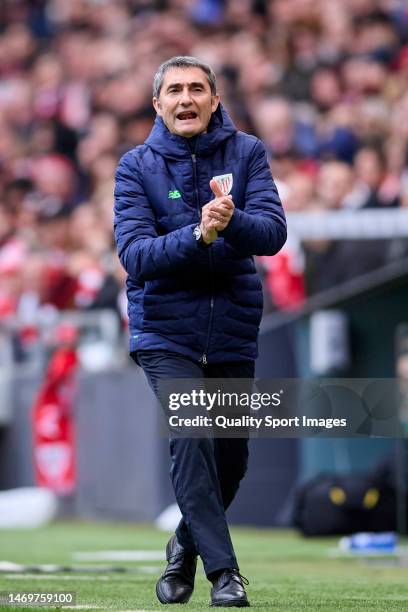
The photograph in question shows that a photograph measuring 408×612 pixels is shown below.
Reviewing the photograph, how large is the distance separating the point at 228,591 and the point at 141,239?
103cm

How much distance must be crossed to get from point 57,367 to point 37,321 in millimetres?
445

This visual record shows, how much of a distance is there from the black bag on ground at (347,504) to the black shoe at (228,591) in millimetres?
4811

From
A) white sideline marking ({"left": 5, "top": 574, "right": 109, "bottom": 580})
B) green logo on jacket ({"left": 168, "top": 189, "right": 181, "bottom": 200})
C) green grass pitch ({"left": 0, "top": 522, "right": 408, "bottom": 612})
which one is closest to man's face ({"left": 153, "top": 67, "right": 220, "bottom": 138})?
green logo on jacket ({"left": 168, "top": 189, "right": 181, "bottom": 200})

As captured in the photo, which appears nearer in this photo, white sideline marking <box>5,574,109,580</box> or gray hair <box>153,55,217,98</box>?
gray hair <box>153,55,217,98</box>

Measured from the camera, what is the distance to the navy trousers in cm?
414

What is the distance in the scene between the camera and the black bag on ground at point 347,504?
29.2 feet

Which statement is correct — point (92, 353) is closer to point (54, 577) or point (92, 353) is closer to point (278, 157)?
point (278, 157)

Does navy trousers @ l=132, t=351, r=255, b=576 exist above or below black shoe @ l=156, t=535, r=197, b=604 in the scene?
above

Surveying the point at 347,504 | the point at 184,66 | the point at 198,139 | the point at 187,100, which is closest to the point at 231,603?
the point at 198,139

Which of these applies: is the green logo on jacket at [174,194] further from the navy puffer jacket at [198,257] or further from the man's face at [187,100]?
the man's face at [187,100]

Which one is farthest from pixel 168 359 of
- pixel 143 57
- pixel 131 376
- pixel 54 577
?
pixel 143 57

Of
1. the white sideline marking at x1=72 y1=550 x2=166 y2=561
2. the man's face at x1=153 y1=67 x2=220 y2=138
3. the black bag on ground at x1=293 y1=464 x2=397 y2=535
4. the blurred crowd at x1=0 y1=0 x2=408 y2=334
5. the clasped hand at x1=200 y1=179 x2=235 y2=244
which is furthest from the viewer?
the blurred crowd at x1=0 y1=0 x2=408 y2=334

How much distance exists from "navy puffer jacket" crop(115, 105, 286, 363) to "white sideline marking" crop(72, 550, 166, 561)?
10.7ft

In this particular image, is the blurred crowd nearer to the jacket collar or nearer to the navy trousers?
the jacket collar
